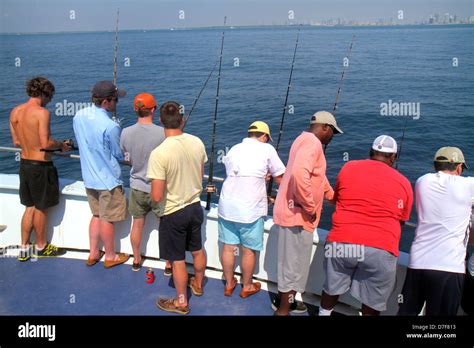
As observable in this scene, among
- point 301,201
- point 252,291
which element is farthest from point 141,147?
point 252,291

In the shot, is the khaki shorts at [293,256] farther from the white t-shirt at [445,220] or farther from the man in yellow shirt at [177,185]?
the white t-shirt at [445,220]

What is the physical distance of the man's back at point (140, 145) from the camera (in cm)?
349

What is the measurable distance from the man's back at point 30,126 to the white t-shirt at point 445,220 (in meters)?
3.00

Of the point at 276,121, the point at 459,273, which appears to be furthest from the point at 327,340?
the point at 276,121

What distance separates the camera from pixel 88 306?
11.4ft

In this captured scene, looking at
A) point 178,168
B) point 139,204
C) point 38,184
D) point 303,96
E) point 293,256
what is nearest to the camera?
point 178,168

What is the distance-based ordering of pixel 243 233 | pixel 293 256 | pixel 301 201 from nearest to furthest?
pixel 301 201, pixel 293 256, pixel 243 233

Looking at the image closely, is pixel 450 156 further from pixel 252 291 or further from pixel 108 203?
pixel 108 203

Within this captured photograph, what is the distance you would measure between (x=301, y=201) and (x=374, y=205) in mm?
481

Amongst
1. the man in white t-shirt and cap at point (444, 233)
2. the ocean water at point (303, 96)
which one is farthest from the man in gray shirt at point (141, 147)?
the ocean water at point (303, 96)

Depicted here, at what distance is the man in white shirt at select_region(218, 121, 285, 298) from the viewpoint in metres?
3.24

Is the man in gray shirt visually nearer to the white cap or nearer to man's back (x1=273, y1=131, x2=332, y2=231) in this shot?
man's back (x1=273, y1=131, x2=332, y2=231)

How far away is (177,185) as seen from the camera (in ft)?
10.3

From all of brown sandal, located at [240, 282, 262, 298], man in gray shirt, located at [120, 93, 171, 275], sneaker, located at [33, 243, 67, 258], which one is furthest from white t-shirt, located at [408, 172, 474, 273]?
sneaker, located at [33, 243, 67, 258]
